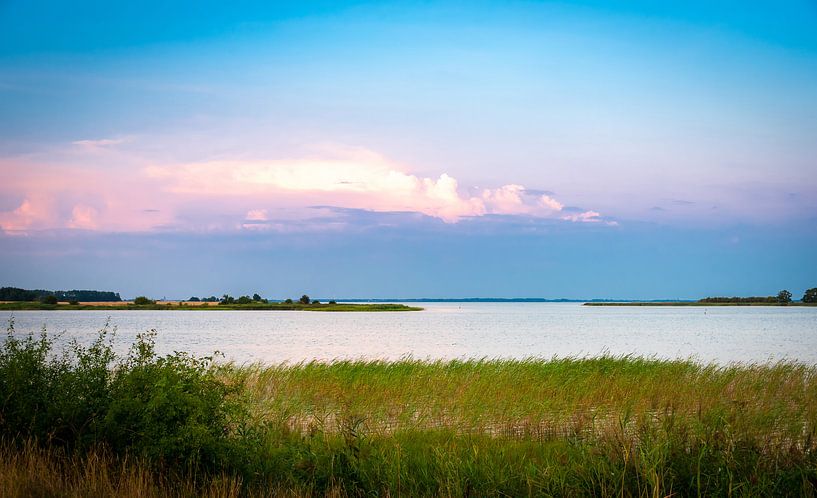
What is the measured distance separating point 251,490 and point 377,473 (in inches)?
64.5

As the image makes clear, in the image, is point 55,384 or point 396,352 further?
point 396,352

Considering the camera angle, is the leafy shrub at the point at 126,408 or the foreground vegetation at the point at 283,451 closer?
the foreground vegetation at the point at 283,451

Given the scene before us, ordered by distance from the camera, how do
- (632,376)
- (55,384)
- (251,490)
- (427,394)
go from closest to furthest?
(251,490) → (55,384) → (427,394) → (632,376)

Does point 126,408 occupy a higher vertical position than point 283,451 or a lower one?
higher

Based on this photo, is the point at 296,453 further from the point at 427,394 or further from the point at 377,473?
the point at 427,394

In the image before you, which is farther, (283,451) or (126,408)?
(283,451)

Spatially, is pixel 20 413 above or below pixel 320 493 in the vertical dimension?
above

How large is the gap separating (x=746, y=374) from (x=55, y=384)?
729 inches

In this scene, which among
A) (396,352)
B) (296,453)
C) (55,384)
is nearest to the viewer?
(296,453)

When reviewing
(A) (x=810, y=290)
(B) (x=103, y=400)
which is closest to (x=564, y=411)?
(B) (x=103, y=400)

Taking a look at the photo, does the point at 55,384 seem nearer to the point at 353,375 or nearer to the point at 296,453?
the point at 296,453

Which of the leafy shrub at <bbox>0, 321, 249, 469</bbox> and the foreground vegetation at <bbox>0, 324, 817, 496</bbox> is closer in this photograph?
the foreground vegetation at <bbox>0, 324, 817, 496</bbox>

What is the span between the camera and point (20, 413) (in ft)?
30.4

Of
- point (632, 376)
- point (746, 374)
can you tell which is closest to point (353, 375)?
point (632, 376)
